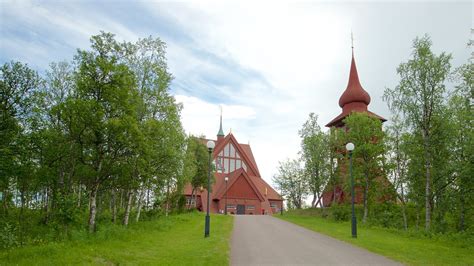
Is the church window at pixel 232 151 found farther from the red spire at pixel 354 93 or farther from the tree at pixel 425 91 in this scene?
the tree at pixel 425 91


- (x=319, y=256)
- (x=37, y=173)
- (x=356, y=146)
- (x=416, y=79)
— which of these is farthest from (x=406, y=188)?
(x=37, y=173)

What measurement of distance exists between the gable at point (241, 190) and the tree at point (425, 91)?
28.9 meters

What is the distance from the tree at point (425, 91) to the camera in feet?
68.5

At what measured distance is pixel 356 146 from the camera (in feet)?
90.5

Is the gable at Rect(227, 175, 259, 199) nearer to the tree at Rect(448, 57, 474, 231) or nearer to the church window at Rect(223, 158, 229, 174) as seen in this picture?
the church window at Rect(223, 158, 229, 174)

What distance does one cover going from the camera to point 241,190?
159ft

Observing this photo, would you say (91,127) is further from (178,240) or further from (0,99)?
(178,240)

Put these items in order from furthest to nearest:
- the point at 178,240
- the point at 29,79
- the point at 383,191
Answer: the point at 383,191 < the point at 29,79 < the point at 178,240

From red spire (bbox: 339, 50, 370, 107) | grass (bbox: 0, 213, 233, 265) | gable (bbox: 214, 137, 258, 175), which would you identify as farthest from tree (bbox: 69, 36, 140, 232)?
gable (bbox: 214, 137, 258, 175)

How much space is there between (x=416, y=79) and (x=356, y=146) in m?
7.45

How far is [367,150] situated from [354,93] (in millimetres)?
14492

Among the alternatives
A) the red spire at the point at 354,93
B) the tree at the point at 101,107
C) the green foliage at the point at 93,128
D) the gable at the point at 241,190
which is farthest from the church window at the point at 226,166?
the tree at the point at 101,107

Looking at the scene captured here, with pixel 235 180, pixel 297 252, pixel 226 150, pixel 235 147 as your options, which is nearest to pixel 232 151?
pixel 235 147

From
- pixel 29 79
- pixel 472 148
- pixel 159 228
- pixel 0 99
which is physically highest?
pixel 29 79
